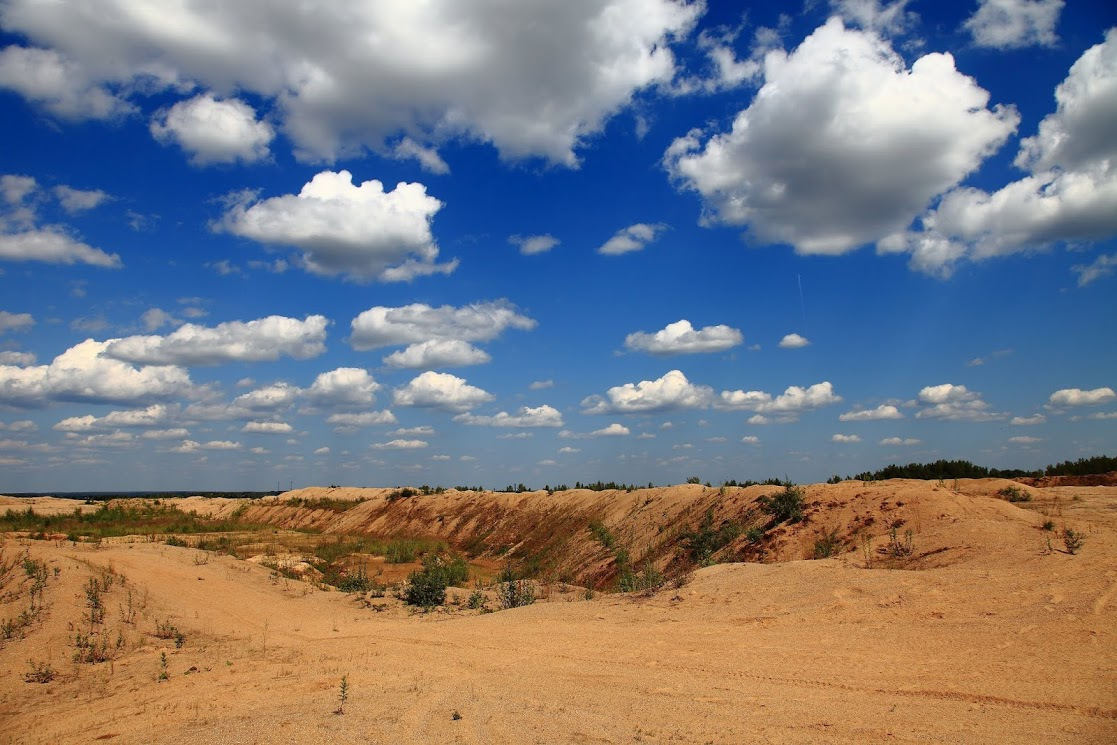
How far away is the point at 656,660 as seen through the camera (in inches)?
344

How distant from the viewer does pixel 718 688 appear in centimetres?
745

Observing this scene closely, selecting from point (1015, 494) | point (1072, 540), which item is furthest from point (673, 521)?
point (1072, 540)

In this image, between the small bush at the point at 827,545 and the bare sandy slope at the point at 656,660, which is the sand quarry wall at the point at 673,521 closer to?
the small bush at the point at 827,545

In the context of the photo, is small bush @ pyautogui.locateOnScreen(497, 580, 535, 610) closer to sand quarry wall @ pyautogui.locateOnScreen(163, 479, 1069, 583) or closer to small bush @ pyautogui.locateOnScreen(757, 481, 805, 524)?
sand quarry wall @ pyautogui.locateOnScreen(163, 479, 1069, 583)

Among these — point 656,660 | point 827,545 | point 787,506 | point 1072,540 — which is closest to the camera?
point 656,660

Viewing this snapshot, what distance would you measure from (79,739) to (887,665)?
9335 millimetres

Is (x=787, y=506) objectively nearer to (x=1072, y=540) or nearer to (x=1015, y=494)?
(x=1015, y=494)

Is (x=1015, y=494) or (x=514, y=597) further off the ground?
(x=1015, y=494)

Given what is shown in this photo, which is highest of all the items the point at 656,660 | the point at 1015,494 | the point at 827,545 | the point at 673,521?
the point at 1015,494

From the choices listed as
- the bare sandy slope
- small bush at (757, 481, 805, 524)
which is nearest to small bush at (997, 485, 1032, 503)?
the bare sandy slope

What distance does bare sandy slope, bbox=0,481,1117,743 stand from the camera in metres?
6.50

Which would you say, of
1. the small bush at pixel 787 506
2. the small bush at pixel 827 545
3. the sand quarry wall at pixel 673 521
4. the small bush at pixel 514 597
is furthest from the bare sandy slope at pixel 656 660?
the small bush at pixel 787 506

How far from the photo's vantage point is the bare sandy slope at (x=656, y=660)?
21.3 ft

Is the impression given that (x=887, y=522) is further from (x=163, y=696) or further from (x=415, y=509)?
(x=415, y=509)
